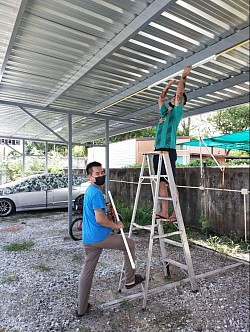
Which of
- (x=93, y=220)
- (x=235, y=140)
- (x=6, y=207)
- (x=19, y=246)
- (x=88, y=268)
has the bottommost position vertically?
(x=19, y=246)

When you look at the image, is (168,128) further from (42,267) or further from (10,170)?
(10,170)

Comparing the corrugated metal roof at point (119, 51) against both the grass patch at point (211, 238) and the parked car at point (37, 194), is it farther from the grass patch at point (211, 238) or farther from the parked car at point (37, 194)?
the parked car at point (37, 194)

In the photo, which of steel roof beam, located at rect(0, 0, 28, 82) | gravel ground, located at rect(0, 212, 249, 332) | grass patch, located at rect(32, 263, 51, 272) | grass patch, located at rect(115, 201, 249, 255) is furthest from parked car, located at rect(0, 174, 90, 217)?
steel roof beam, located at rect(0, 0, 28, 82)

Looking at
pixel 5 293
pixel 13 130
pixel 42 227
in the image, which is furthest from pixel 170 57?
pixel 13 130

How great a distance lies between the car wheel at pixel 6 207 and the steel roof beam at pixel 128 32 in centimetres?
501

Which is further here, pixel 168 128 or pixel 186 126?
pixel 186 126

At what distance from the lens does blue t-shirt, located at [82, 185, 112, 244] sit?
84.7 inches

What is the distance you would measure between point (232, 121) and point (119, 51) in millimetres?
1399

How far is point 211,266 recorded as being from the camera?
3.24 metres

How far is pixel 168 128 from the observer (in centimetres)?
253

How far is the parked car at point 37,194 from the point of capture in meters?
6.83

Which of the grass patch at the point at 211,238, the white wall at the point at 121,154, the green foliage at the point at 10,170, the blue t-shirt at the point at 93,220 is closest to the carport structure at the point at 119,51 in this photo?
the blue t-shirt at the point at 93,220

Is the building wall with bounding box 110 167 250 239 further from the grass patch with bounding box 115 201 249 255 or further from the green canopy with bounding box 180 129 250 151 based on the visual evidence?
the green canopy with bounding box 180 129 250 151

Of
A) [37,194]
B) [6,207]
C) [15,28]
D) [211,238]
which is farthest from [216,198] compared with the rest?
[6,207]
